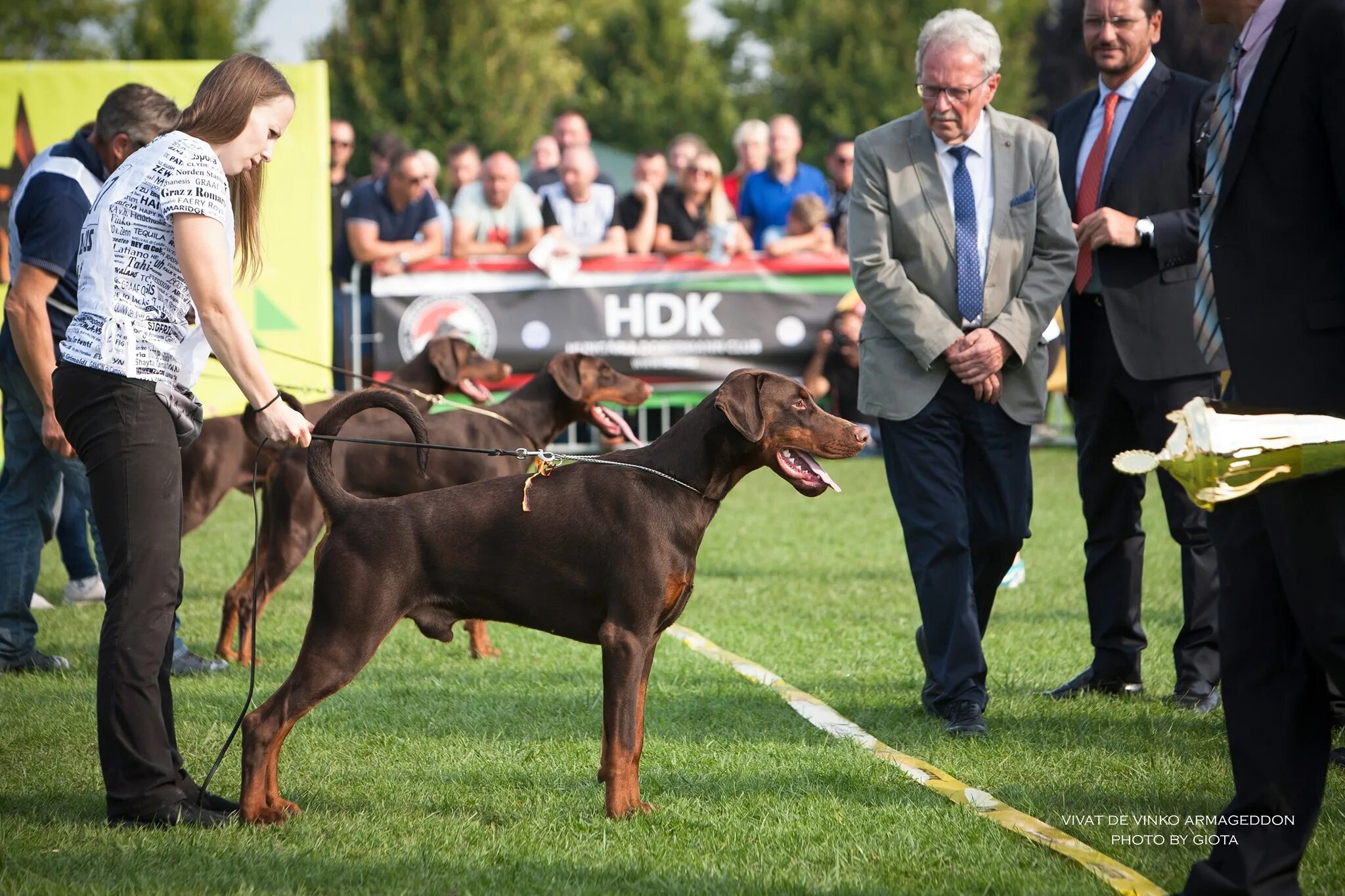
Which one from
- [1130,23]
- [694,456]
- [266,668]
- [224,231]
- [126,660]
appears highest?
[1130,23]

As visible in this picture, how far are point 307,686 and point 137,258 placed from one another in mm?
1359

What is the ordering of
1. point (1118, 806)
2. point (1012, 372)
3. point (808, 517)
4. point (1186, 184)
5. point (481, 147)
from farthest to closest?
point (481, 147) < point (808, 517) < point (1186, 184) < point (1012, 372) < point (1118, 806)

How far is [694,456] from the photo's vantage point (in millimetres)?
4426

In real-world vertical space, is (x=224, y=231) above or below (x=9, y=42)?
below

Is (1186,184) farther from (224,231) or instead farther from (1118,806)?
(224,231)

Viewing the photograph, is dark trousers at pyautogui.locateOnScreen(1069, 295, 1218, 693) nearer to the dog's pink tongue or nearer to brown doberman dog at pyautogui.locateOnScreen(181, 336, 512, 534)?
the dog's pink tongue

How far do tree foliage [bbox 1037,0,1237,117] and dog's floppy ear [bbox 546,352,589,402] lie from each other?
2348 centimetres

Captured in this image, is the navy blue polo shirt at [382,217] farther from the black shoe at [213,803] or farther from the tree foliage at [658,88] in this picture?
the tree foliage at [658,88]

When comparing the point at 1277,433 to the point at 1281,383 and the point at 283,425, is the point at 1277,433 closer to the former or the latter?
the point at 1281,383

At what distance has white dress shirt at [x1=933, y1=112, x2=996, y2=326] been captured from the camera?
534 cm

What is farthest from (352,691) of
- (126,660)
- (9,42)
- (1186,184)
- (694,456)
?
(9,42)

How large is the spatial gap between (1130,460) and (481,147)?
3121cm

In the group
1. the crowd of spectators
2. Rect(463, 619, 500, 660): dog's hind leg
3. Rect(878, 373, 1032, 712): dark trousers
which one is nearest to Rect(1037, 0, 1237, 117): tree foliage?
the crowd of spectators

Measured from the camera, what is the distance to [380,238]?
42.4 feet
